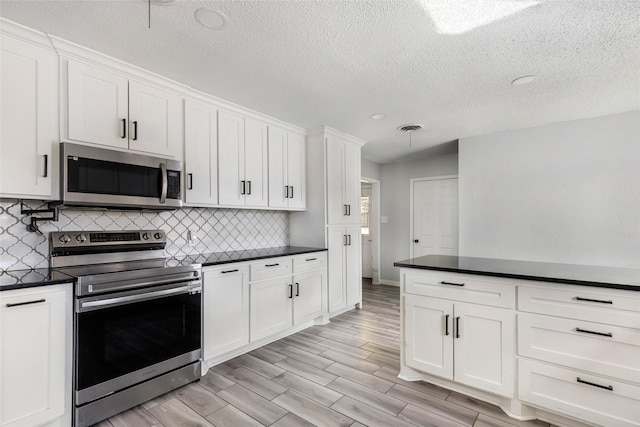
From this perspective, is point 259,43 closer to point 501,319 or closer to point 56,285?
point 56,285

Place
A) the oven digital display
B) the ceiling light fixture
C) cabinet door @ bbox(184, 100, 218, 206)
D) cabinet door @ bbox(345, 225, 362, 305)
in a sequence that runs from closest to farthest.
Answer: the oven digital display → cabinet door @ bbox(184, 100, 218, 206) → the ceiling light fixture → cabinet door @ bbox(345, 225, 362, 305)

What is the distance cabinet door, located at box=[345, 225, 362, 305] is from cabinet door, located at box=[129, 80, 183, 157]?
8.06ft

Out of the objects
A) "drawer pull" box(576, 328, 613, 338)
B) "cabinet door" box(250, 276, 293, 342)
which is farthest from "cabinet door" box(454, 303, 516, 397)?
"cabinet door" box(250, 276, 293, 342)

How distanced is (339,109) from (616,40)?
2.13 metres

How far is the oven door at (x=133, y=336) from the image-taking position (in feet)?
6.14

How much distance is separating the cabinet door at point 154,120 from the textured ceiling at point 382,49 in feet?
0.68

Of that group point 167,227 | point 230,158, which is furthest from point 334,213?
point 167,227

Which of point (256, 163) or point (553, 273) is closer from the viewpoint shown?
point (553, 273)

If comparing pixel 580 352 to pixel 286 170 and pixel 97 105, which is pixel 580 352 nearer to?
pixel 286 170

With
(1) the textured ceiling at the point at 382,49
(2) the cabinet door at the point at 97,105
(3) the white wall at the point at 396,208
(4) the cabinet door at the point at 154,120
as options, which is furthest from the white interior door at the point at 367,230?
(2) the cabinet door at the point at 97,105

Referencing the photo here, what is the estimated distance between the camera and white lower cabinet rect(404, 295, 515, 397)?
2.04 m

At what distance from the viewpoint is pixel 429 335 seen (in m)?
2.34

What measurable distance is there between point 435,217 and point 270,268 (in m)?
3.56

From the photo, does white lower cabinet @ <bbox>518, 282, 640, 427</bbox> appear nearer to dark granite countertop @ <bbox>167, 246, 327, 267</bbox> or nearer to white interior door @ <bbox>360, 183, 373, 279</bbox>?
dark granite countertop @ <bbox>167, 246, 327, 267</bbox>
